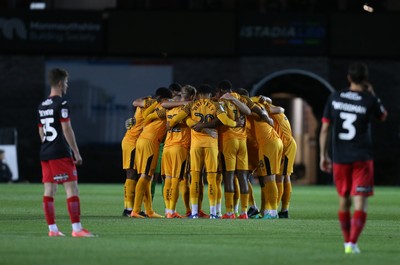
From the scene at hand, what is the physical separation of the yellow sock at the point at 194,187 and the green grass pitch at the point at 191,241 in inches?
40.4

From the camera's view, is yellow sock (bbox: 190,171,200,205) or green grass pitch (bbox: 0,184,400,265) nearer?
green grass pitch (bbox: 0,184,400,265)

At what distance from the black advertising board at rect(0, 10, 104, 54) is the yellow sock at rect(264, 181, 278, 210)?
24318mm

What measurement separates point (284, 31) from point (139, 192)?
24.1m

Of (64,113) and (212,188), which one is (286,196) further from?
(64,113)

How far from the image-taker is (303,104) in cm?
5581

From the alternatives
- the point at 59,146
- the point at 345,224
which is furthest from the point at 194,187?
the point at 345,224

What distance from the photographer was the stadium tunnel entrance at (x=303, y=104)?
44.3 metres

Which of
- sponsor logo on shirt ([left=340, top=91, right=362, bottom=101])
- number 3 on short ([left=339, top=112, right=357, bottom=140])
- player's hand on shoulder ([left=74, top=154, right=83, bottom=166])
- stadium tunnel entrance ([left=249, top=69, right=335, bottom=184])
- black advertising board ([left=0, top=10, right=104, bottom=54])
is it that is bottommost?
stadium tunnel entrance ([left=249, top=69, right=335, bottom=184])

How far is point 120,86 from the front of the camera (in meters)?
45.7

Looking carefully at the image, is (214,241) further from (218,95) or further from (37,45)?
(37,45)

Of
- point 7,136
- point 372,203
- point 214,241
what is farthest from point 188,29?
point 214,241

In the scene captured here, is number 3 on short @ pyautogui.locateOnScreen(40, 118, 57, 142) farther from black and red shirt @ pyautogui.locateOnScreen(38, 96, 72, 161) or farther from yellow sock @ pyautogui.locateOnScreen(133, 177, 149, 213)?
yellow sock @ pyautogui.locateOnScreen(133, 177, 149, 213)

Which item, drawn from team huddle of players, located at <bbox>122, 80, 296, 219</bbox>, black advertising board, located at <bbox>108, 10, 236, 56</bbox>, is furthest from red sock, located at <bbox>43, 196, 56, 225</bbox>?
black advertising board, located at <bbox>108, 10, 236, 56</bbox>

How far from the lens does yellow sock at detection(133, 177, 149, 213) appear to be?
22203 millimetres
